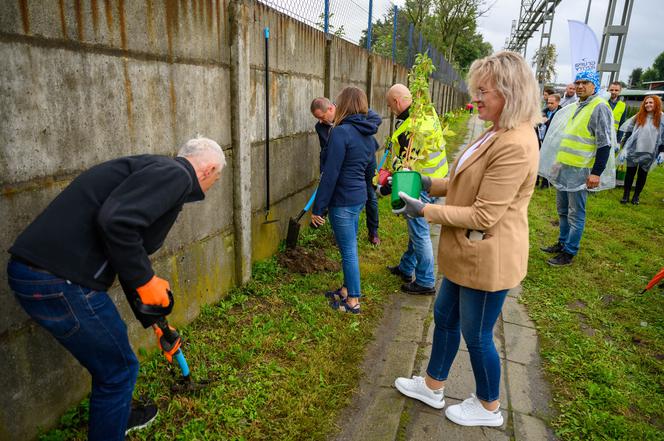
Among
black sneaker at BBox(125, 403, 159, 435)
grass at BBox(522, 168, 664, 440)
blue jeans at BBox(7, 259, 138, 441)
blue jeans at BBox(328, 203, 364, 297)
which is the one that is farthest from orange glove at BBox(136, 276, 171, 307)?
grass at BBox(522, 168, 664, 440)

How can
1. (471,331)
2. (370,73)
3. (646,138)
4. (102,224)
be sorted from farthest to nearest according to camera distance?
1. (646,138)
2. (370,73)
3. (471,331)
4. (102,224)

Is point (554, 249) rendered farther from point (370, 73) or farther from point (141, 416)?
point (141, 416)

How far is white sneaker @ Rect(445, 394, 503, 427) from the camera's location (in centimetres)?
260

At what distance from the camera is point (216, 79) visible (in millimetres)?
3316

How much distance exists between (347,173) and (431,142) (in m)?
0.69

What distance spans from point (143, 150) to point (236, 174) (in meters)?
1.11

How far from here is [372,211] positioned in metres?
5.46

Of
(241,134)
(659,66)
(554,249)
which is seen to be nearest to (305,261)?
(241,134)

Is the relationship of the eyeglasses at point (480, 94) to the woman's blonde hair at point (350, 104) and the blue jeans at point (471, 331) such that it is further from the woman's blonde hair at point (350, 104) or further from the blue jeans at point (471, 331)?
the woman's blonde hair at point (350, 104)

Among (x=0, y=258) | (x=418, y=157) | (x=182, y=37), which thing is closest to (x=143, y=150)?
(x=182, y=37)

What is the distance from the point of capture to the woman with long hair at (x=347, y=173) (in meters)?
3.49

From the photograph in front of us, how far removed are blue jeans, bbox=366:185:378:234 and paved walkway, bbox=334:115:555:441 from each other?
158 centimetres

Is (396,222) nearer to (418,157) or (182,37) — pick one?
(418,157)

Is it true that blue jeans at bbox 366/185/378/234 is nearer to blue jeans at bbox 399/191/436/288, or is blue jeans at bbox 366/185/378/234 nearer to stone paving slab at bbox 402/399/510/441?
blue jeans at bbox 399/191/436/288
